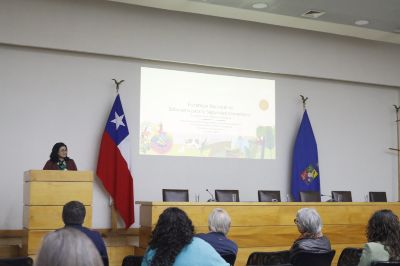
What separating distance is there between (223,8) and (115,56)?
5.75ft

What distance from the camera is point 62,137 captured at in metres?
7.01

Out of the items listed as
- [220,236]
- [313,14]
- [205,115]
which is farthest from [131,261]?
[313,14]

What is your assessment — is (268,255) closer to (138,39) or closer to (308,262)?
(308,262)

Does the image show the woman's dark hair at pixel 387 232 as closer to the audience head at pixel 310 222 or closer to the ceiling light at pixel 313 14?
the audience head at pixel 310 222

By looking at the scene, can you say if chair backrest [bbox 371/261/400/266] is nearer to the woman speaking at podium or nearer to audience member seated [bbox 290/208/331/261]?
audience member seated [bbox 290/208/331/261]

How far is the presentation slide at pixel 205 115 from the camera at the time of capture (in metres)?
7.60

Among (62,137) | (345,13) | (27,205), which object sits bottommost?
(27,205)

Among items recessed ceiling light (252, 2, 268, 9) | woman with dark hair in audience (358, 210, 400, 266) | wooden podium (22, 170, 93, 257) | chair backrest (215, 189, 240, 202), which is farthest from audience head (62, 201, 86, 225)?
recessed ceiling light (252, 2, 268, 9)

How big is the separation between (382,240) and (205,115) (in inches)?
191

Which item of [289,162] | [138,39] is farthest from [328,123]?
[138,39]

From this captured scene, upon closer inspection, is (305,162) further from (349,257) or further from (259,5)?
(349,257)

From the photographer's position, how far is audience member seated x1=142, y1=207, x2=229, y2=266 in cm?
254

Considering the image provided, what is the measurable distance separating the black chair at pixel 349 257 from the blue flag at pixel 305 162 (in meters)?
4.05

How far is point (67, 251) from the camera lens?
1.40 meters
